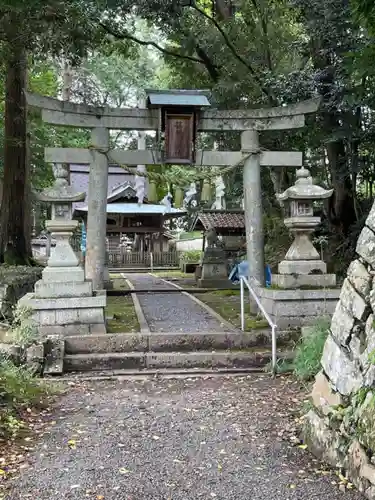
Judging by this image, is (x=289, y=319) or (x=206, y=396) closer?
(x=206, y=396)

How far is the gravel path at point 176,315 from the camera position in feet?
22.9

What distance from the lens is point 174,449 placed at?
11.6ft

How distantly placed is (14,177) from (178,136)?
5.30 meters

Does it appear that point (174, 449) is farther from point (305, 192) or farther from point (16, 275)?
point (16, 275)

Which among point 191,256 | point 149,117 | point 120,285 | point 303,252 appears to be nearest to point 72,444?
point 303,252

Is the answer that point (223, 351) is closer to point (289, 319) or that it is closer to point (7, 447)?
point (289, 319)

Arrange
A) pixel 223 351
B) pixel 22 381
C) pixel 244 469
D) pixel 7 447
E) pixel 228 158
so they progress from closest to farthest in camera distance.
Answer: pixel 244 469
pixel 7 447
pixel 22 381
pixel 223 351
pixel 228 158

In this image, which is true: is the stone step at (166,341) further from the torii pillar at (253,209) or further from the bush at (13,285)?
the torii pillar at (253,209)

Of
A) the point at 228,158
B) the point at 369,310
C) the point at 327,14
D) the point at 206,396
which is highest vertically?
the point at 327,14

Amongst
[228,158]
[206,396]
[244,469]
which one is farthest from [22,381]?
[228,158]

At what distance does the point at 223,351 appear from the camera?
20.3ft

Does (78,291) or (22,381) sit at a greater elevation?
(78,291)

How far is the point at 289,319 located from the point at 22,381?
145 inches

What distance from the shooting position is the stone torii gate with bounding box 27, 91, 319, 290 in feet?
26.5
